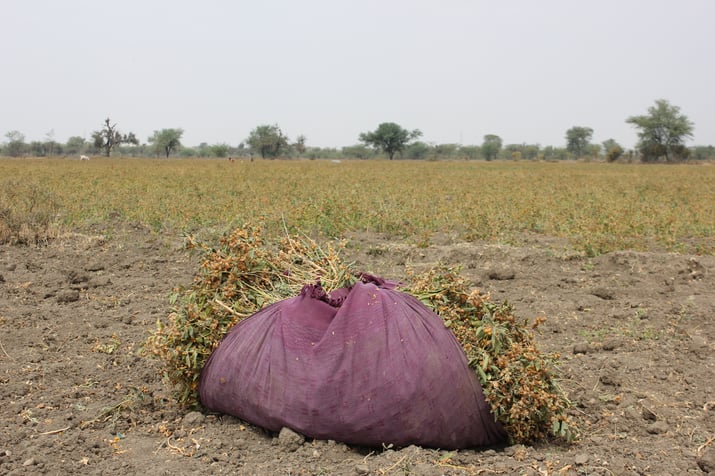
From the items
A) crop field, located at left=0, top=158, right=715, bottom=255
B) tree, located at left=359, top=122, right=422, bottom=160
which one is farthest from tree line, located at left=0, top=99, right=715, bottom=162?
crop field, located at left=0, top=158, right=715, bottom=255

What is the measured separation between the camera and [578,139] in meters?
102

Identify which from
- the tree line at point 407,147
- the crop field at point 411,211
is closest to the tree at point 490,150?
the tree line at point 407,147

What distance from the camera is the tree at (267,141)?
8700cm

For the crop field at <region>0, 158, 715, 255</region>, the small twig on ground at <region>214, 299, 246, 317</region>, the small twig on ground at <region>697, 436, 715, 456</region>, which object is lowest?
the small twig on ground at <region>697, 436, 715, 456</region>

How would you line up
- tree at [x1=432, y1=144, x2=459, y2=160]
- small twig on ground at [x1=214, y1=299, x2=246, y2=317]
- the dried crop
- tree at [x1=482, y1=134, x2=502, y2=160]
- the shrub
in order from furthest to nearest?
tree at [x1=432, y1=144, x2=459, y2=160] < tree at [x1=482, y1=134, x2=502, y2=160] < the shrub < small twig on ground at [x1=214, y1=299, x2=246, y2=317] < the dried crop

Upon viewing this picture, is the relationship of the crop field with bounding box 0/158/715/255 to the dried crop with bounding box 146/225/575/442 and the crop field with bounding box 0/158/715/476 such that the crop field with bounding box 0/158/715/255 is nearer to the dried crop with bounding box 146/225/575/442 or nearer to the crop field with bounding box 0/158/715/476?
the crop field with bounding box 0/158/715/476

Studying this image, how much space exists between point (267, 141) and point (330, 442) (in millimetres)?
86195

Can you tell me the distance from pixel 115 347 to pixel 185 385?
4.29 ft

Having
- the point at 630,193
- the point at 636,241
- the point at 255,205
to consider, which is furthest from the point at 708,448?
the point at 630,193

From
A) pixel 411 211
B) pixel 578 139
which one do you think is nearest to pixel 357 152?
pixel 578 139

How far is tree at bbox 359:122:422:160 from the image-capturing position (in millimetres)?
89750

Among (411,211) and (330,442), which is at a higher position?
(411,211)

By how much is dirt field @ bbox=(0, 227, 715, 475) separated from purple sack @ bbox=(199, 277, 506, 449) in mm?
101

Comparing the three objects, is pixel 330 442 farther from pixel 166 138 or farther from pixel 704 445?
pixel 166 138
